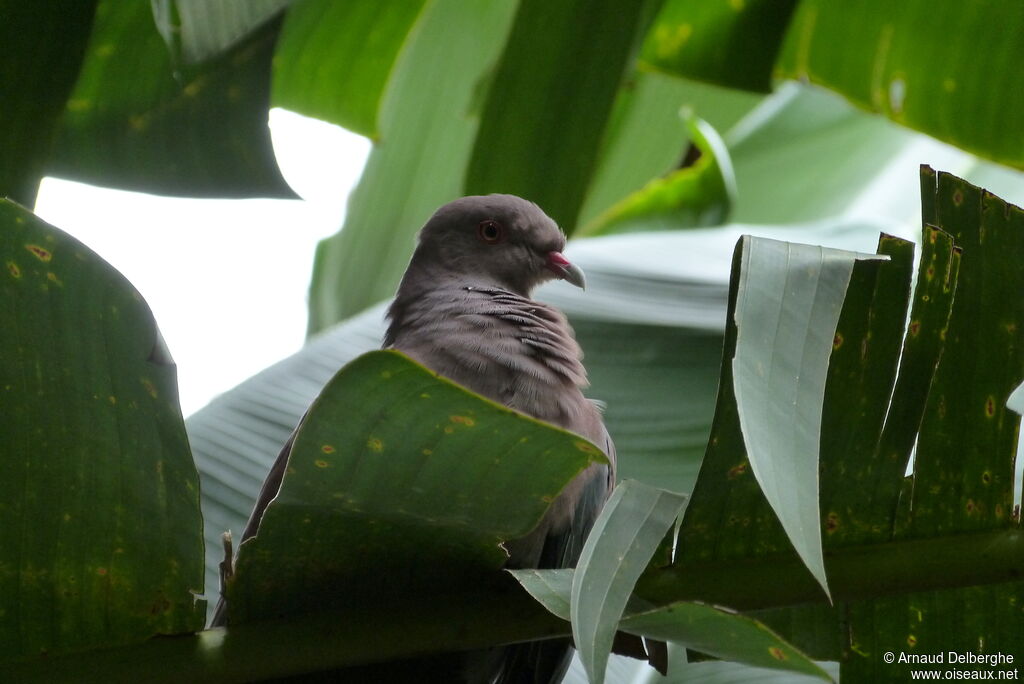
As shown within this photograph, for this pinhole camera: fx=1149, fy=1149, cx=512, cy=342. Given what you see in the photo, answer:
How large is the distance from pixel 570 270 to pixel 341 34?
0.65 metres

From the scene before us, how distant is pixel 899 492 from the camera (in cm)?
128

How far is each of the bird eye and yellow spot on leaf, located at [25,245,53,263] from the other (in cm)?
139

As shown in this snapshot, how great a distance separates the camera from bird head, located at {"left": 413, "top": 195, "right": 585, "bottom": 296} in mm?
2334

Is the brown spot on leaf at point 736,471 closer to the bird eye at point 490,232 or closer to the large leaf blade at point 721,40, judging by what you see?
the bird eye at point 490,232

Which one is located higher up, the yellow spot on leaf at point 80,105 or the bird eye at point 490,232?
the yellow spot on leaf at point 80,105

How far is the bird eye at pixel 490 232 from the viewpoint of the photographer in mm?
2373

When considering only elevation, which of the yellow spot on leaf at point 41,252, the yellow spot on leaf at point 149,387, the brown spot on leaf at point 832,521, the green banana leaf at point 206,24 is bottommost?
the brown spot on leaf at point 832,521

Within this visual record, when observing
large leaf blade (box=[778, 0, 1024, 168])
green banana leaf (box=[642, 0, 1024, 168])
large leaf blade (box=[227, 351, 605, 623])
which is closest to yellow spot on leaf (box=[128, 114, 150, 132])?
large leaf blade (box=[227, 351, 605, 623])

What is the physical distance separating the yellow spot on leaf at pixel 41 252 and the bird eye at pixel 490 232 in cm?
139

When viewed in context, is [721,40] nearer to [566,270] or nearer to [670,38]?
[670,38]

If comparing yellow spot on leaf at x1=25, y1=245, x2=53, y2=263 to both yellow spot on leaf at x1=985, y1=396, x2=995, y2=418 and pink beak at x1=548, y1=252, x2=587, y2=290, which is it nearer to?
yellow spot on leaf at x1=985, y1=396, x2=995, y2=418

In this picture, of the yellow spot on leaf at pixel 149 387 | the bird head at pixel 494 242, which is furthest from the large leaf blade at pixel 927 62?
the yellow spot on leaf at pixel 149 387

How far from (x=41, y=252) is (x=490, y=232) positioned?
141 cm

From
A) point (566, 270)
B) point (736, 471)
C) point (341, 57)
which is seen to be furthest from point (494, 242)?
point (736, 471)
